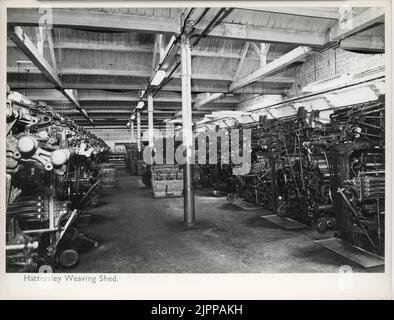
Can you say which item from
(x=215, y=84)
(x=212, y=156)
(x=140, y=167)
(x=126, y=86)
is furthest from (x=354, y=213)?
(x=140, y=167)

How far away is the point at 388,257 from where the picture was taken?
2553 mm

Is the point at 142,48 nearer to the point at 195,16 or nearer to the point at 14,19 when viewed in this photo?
the point at 195,16

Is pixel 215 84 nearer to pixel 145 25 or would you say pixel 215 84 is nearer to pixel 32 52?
pixel 145 25

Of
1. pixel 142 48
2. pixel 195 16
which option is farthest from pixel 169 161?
pixel 195 16

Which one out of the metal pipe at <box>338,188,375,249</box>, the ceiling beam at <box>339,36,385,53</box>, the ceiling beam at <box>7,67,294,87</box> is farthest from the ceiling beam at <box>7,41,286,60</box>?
the metal pipe at <box>338,188,375,249</box>

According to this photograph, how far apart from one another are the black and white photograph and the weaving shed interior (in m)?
0.03

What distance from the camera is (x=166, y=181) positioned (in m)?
8.34

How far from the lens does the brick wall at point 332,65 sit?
628 centimetres

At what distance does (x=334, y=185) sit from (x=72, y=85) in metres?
7.99

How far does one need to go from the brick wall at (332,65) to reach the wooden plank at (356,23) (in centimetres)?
105

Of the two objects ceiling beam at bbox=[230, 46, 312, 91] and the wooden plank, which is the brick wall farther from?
the wooden plank

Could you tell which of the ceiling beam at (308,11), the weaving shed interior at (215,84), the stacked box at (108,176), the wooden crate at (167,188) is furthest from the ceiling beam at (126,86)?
the ceiling beam at (308,11)

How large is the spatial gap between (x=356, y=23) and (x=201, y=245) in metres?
4.19

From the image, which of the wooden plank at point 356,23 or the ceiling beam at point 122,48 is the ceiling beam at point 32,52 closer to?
the ceiling beam at point 122,48
